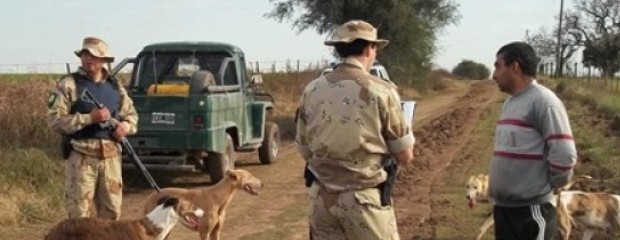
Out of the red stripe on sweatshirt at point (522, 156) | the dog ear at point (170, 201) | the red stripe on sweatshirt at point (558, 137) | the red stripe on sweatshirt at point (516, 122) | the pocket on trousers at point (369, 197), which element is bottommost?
the dog ear at point (170, 201)

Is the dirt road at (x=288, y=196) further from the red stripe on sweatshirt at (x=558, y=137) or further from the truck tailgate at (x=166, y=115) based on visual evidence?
the red stripe on sweatshirt at (x=558, y=137)

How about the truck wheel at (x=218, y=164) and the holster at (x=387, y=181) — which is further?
the truck wheel at (x=218, y=164)

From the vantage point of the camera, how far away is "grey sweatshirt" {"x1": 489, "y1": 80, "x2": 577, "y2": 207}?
4074mm

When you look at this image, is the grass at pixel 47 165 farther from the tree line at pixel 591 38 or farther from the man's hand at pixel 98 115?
the tree line at pixel 591 38

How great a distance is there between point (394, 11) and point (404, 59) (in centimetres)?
271

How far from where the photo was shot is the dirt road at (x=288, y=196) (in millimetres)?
8508

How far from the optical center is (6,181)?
358 inches

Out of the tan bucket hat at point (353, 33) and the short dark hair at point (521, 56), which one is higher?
the tan bucket hat at point (353, 33)

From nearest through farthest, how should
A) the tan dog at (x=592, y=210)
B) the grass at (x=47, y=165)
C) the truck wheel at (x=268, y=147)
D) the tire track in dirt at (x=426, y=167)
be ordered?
the tan dog at (x=592, y=210) → the grass at (x=47, y=165) → the tire track in dirt at (x=426, y=167) → the truck wheel at (x=268, y=147)

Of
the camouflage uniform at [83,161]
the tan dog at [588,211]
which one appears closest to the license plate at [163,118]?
the camouflage uniform at [83,161]

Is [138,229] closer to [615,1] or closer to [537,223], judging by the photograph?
[537,223]

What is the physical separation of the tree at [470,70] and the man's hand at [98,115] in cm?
7105

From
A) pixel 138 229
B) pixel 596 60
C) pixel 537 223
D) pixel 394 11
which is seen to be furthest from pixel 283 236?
pixel 596 60

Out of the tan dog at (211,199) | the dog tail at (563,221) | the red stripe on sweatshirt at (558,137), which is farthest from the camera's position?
the tan dog at (211,199)
